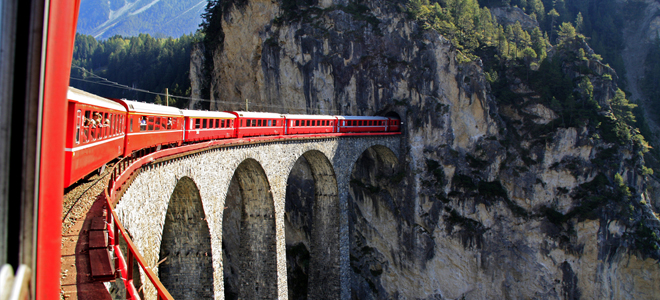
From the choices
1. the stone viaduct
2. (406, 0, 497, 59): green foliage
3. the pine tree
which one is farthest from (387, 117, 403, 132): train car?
the pine tree

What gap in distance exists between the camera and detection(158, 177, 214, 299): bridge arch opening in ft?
45.5

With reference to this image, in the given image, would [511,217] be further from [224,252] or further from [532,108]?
[224,252]

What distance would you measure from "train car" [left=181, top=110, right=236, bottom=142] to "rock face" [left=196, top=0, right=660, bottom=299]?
1617 centimetres

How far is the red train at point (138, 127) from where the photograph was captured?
7.26 m

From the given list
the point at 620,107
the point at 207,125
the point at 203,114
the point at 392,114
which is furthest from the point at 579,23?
the point at 203,114

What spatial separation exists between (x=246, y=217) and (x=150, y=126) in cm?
824

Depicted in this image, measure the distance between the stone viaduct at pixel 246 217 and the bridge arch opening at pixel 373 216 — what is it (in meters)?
0.81

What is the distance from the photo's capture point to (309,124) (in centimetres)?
2294

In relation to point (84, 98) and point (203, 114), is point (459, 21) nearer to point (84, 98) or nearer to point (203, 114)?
point (203, 114)

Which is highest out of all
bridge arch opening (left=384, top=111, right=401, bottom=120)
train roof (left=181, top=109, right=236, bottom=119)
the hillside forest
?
the hillside forest

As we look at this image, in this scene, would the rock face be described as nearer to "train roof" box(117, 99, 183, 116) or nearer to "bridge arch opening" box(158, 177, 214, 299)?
"bridge arch opening" box(158, 177, 214, 299)

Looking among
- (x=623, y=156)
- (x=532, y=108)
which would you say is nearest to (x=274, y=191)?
(x=532, y=108)

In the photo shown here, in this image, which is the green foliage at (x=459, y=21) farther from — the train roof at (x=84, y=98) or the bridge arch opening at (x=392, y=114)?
the train roof at (x=84, y=98)

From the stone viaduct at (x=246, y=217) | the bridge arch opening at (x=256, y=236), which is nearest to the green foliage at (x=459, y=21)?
the stone viaduct at (x=246, y=217)
